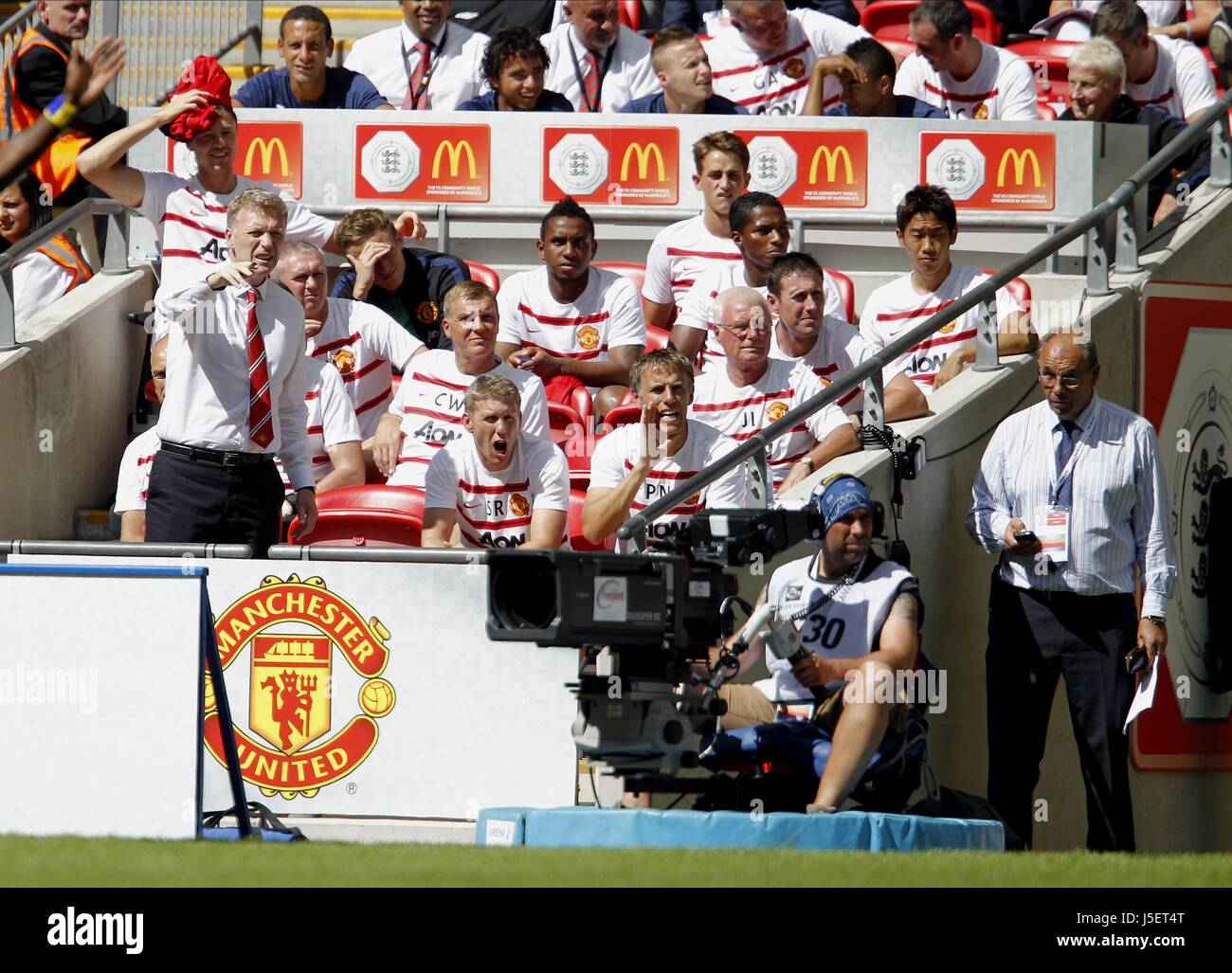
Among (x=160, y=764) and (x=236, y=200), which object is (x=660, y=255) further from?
(x=160, y=764)

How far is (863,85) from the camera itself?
11680 millimetres

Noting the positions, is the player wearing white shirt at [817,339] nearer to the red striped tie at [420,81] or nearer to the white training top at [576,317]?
the white training top at [576,317]

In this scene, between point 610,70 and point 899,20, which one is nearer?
point 610,70

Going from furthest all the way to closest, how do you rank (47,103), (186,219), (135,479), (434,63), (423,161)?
1. (434,63)
2. (47,103)
3. (423,161)
4. (186,219)
5. (135,479)

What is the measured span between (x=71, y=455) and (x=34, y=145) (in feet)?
15.8

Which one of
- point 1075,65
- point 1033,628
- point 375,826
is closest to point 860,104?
point 1075,65

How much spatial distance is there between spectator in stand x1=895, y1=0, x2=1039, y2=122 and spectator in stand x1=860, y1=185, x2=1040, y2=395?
2.22 m

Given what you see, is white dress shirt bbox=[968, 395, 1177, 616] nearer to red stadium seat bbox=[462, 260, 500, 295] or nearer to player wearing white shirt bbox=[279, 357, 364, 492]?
player wearing white shirt bbox=[279, 357, 364, 492]

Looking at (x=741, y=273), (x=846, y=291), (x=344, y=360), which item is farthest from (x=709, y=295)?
(x=344, y=360)

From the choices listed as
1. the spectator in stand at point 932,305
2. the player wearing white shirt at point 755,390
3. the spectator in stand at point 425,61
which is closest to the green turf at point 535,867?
the player wearing white shirt at point 755,390

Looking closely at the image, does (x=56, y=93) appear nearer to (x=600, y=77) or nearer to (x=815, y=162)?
(x=600, y=77)

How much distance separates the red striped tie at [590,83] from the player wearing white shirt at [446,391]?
10.4 feet

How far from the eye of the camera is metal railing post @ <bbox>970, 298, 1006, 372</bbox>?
959 centimetres

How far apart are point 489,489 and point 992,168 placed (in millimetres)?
4013
